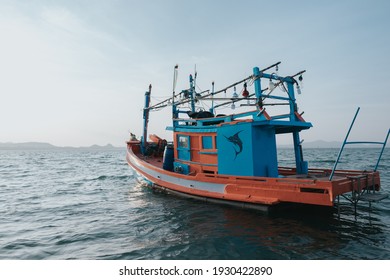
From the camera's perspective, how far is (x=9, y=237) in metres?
7.90

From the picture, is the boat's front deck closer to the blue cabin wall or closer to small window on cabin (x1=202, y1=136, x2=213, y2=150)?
the blue cabin wall

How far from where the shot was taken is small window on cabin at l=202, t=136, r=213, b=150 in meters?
11.4

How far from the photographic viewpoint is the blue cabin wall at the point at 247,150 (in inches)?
377

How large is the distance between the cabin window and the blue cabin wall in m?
2.53

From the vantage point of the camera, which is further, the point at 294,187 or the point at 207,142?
the point at 207,142

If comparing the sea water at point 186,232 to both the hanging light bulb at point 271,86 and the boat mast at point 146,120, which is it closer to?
the hanging light bulb at point 271,86

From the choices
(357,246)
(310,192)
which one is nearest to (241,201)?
(310,192)

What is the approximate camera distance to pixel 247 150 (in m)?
9.65

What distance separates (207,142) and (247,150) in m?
2.45

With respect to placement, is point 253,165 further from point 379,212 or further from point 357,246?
point 379,212

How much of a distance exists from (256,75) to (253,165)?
359 centimetres

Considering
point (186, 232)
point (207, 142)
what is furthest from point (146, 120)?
point (186, 232)

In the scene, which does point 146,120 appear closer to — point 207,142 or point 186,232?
point 207,142

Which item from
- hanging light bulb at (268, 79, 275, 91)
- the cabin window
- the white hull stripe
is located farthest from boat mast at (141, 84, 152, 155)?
hanging light bulb at (268, 79, 275, 91)
